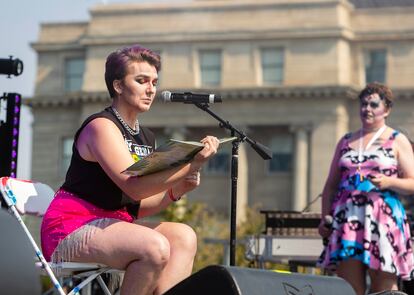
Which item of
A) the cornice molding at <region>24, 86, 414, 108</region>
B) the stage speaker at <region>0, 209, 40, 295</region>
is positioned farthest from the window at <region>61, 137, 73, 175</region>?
the stage speaker at <region>0, 209, 40, 295</region>

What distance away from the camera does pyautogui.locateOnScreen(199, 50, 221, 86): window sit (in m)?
75.0

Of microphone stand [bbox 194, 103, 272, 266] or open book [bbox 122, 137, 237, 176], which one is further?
microphone stand [bbox 194, 103, 272, 266]

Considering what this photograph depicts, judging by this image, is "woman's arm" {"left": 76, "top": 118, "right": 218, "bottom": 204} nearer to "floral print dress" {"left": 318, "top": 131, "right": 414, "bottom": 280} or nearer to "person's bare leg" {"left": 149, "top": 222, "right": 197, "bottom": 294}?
"person's bare leg" {"left": 149, "top": 222, "right": 197, "bottom": 294}

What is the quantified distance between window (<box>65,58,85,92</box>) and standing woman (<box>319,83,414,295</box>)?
2724 inches

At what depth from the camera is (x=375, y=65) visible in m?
72.8

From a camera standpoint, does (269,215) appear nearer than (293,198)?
Yes

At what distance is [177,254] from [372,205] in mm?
2975

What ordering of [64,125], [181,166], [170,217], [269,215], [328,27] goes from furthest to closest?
1. [64,125]
2. [328,27]
3. [170,217]
4. [269,215]
5. [181,166]

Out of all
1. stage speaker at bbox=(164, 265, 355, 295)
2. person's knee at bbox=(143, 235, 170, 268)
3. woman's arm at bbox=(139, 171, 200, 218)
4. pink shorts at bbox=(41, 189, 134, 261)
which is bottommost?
stage speaker at bbox=(164, 265, 355, 295)

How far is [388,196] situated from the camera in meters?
8.68

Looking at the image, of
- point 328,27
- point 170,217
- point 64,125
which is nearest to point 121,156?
point 170,217

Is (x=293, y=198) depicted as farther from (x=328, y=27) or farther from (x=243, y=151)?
(x=328, y=27)

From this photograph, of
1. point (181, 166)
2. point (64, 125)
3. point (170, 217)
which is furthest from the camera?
point (64, 125)

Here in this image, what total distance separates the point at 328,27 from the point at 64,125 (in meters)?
15.8
